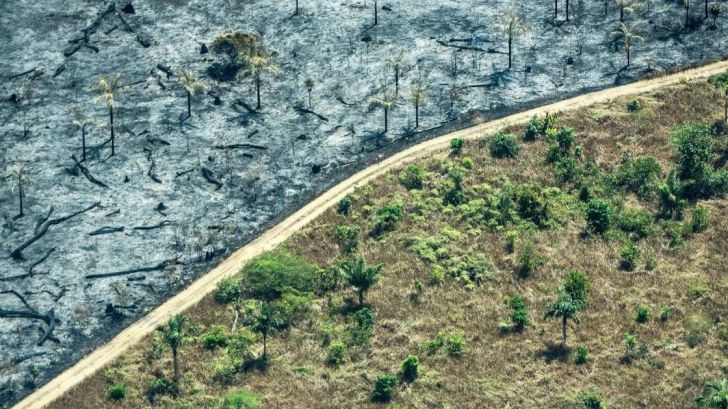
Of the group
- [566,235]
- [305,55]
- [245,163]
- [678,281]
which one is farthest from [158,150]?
[678,281]

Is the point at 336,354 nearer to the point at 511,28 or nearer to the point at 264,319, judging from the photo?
the point at 264,319

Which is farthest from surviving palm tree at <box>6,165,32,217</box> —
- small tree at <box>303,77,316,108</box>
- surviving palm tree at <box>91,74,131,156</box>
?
small tree at <box>303,77,316,108</box>

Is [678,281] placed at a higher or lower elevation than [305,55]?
lower

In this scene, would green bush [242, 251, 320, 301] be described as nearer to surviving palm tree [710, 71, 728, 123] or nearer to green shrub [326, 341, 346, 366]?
green shrub [326, 341, 346, 366]

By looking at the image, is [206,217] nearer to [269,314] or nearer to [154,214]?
[154,214]

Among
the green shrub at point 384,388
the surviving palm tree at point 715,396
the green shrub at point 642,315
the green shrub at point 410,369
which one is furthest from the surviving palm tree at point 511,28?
the surviving palm tree at point 715,396

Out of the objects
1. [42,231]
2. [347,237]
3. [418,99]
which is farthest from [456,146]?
[42,231]
